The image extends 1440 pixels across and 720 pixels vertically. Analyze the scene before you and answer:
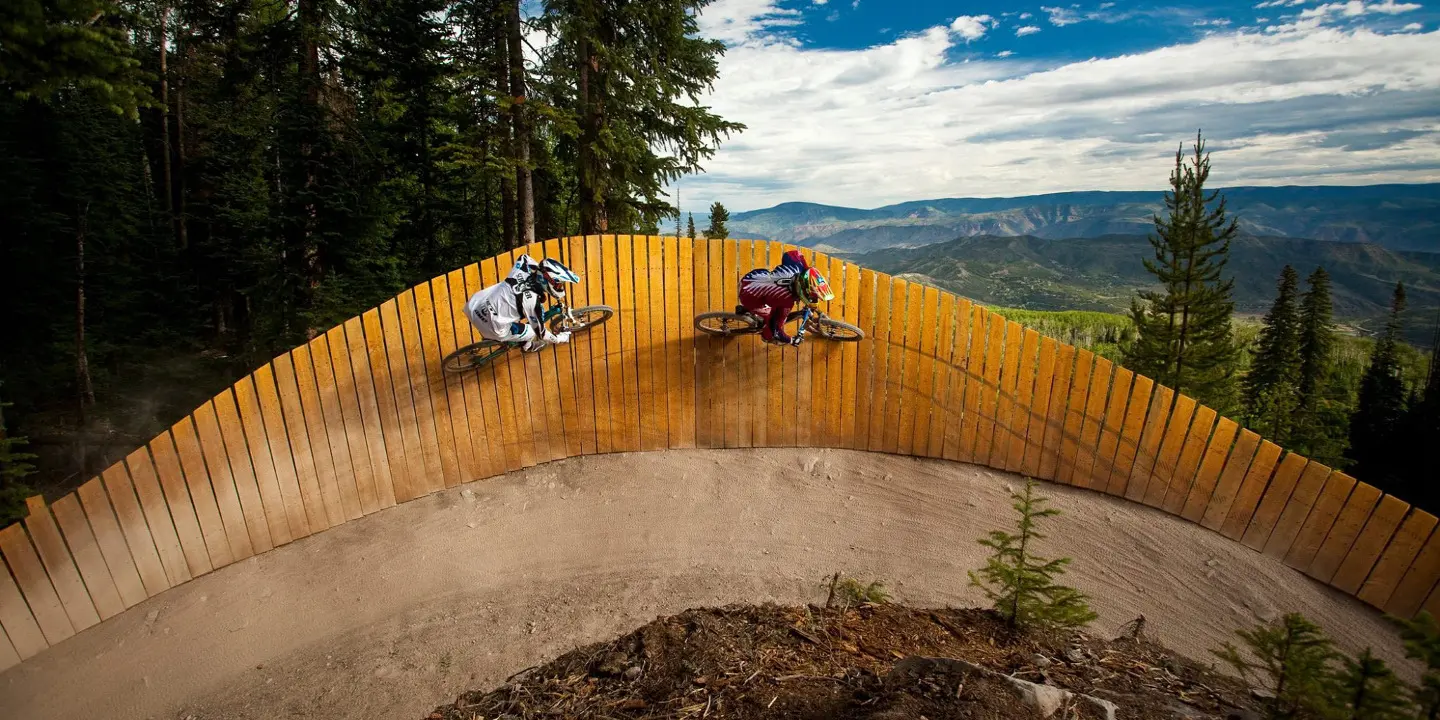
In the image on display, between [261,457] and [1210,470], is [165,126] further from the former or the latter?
[1210,470]

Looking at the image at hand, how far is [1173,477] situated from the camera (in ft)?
22.5

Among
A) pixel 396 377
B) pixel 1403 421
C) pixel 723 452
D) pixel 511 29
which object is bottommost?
pixel 1403 421

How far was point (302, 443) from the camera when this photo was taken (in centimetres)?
666

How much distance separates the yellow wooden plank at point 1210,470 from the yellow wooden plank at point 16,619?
1181 cm

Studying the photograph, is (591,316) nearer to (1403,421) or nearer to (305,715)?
(305,715)

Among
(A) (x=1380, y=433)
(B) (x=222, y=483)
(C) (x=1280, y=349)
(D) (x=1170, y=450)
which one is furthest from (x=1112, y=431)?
(A) (x=1380, y=433)

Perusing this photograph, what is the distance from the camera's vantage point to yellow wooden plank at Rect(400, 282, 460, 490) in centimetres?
702

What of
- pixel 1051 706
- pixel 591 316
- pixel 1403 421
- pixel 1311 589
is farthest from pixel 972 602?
pixel 1403 421

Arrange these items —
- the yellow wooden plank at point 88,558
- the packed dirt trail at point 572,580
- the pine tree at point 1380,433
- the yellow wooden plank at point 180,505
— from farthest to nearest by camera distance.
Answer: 1. the pine tree at point 1380,433
2. the yellow wooden plank at point 180,505
3. the yellow wooden plank at point 88,558
4. the packed dirt trail at point 572,580

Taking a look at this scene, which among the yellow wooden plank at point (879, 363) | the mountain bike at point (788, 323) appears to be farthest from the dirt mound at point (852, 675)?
the mountain bike at point (788, 323)

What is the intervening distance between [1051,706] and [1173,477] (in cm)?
533

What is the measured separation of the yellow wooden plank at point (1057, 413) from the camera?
7215mm

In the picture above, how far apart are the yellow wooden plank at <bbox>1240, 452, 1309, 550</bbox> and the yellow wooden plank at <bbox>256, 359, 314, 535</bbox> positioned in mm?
10230

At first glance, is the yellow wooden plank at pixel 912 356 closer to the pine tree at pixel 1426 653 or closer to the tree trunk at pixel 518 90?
the pine tree at pixel 1426 653
